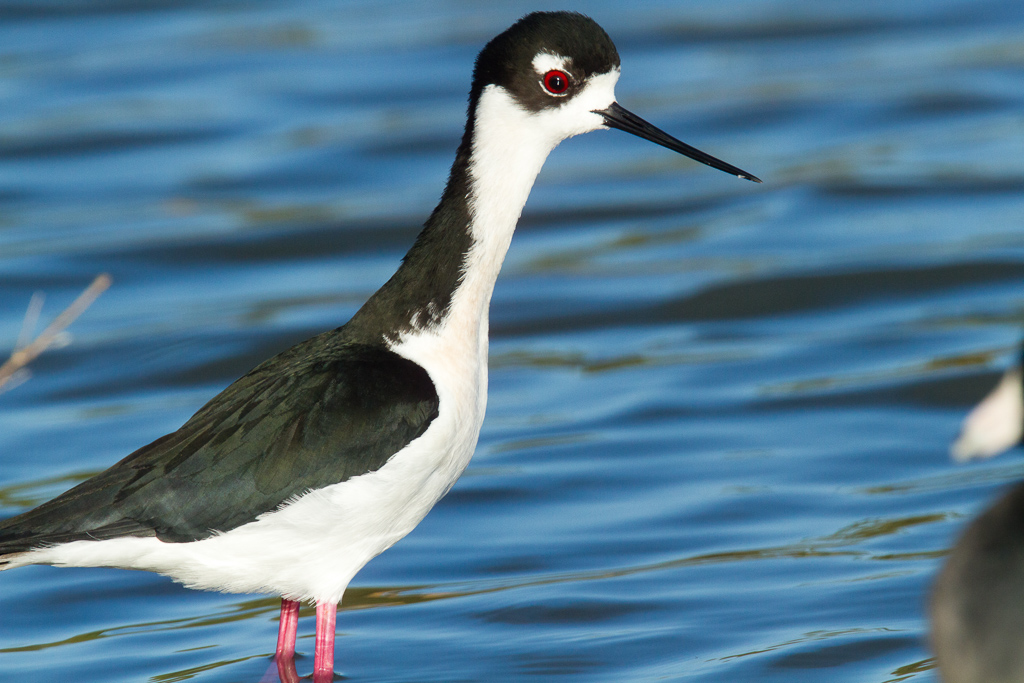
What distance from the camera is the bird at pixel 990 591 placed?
180 inches

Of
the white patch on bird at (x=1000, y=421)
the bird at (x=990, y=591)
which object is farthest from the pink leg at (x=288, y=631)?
the white patch on bird at (x=1000, y=421)

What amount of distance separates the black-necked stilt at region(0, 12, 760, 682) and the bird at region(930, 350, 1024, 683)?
81.9 inches

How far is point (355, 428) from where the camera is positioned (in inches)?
230

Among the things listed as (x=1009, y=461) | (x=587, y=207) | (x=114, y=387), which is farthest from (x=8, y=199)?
(x=1009, y=461)

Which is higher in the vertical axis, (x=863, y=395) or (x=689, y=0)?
(x=689, y=0)

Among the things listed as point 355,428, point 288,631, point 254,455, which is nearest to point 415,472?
point 355,428

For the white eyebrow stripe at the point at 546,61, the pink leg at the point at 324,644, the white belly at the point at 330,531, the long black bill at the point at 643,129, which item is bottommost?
the pink leg at the point at 324,644

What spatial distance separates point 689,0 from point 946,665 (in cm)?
1441

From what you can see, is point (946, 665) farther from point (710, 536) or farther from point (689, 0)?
point (689, 0)

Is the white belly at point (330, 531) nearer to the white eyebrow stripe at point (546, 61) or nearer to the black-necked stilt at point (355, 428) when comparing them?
the black-necked stilt at point (355, 428)

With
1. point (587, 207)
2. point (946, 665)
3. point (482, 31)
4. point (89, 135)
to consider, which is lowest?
point (946, 665)

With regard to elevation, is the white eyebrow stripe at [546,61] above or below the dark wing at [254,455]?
above

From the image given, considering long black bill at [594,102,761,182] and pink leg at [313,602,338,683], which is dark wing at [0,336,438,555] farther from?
long black bill at [594,102,761,182]

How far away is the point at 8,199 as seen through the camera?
44.7 feet
